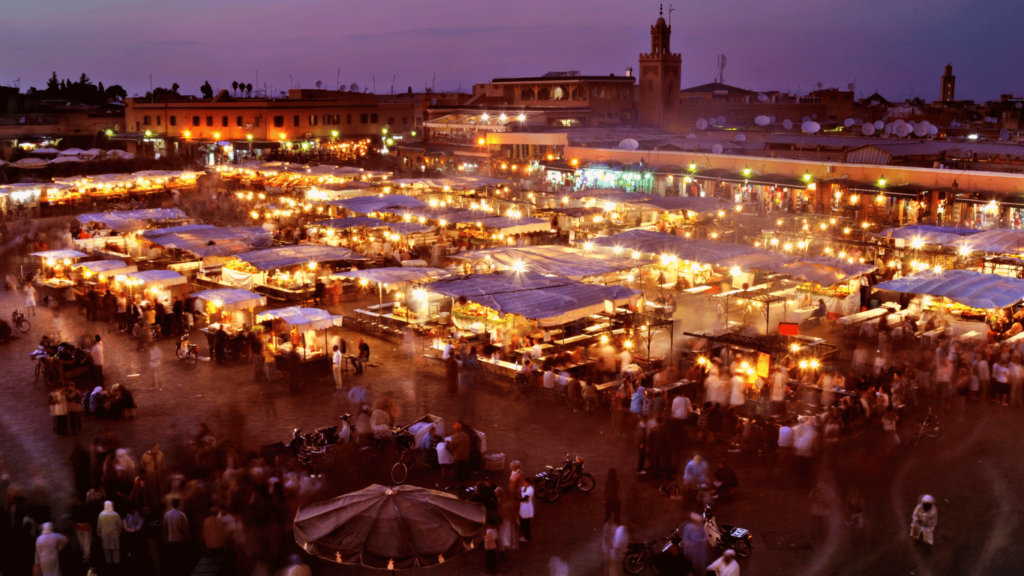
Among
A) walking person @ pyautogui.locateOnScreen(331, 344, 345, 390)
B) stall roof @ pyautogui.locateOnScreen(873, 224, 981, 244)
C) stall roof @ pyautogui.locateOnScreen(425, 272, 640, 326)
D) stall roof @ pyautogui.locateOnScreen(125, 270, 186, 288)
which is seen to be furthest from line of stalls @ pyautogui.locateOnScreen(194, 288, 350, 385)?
stall roof @ pyautogui.locateOnScreen(873, 224, 981, 244)

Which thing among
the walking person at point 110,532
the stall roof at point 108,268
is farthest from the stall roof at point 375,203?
the walking person at point 110,532

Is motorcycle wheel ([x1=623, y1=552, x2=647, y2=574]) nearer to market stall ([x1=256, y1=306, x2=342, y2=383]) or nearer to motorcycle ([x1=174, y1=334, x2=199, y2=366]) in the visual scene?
market stall ([x1=256, y1=306, x2=342, y2=383])

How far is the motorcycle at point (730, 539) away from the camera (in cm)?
977

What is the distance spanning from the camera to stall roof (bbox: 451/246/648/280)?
20.2 m

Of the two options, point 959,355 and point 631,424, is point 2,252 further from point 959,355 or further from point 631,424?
point 959,355

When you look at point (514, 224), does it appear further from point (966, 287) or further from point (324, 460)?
point (324, 460)

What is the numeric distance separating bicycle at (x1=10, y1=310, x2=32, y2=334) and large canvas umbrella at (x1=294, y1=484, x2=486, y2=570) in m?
15.6

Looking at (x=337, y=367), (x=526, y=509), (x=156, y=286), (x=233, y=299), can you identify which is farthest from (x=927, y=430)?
(x=156, y=286)

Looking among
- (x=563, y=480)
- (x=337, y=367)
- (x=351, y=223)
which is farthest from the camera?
(x=351, y=223)

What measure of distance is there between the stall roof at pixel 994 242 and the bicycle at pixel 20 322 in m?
23.5

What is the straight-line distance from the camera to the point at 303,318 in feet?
54.8

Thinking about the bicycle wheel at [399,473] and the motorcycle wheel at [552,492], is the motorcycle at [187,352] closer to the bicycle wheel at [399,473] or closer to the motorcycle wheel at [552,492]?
the bicycle wheel at [399,473]

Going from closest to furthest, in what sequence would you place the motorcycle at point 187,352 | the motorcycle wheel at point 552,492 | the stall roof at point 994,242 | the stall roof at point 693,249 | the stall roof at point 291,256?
the motorcycle wheel at point 552,492 → the motorcycle at point 187,352 → the stall roof at point 994,242 → the stall roof at point 693,249 → the stall roof at point 291,256

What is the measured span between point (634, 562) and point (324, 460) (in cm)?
515
